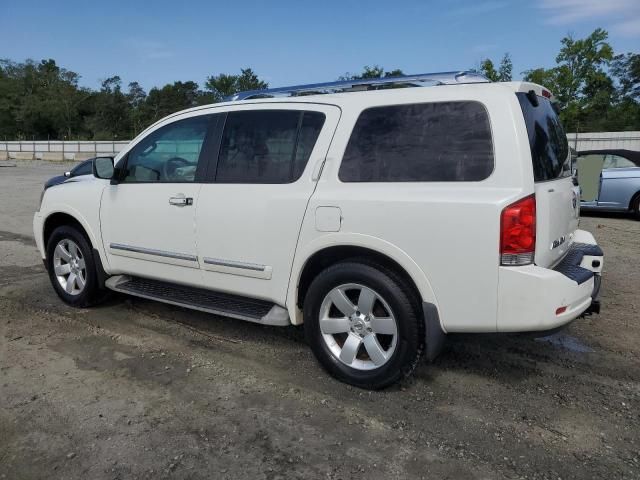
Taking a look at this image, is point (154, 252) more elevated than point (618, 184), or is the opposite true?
point (618, 184)

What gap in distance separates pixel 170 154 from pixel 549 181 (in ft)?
9.51

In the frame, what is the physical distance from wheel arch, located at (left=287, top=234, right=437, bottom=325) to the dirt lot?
580 mm

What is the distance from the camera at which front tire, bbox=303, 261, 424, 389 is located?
3260 millimetres

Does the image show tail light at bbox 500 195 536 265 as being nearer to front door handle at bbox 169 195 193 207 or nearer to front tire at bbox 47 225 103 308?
front door handle at bbox 169 195 193 207

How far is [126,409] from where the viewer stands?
3236 millimetres

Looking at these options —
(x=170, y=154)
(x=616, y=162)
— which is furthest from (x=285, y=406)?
(x=616, y=162)

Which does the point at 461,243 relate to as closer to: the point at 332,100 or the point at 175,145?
the point at 332,100

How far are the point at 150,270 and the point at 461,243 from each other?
2.64 metres

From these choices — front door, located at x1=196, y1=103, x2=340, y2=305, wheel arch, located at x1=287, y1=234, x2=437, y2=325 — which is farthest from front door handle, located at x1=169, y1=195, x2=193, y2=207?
wheel arch, located at x1=287, y1=234, x2=437, y2=325

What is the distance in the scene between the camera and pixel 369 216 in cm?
328

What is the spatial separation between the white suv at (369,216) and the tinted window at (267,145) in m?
0.01

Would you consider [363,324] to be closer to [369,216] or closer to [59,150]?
[369,216]

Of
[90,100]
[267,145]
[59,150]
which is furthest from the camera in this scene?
[90,100]

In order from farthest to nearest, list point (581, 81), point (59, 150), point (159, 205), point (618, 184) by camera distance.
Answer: point (59, 150) < point (581, 81) < point (618, 184) < point (159, 205)
